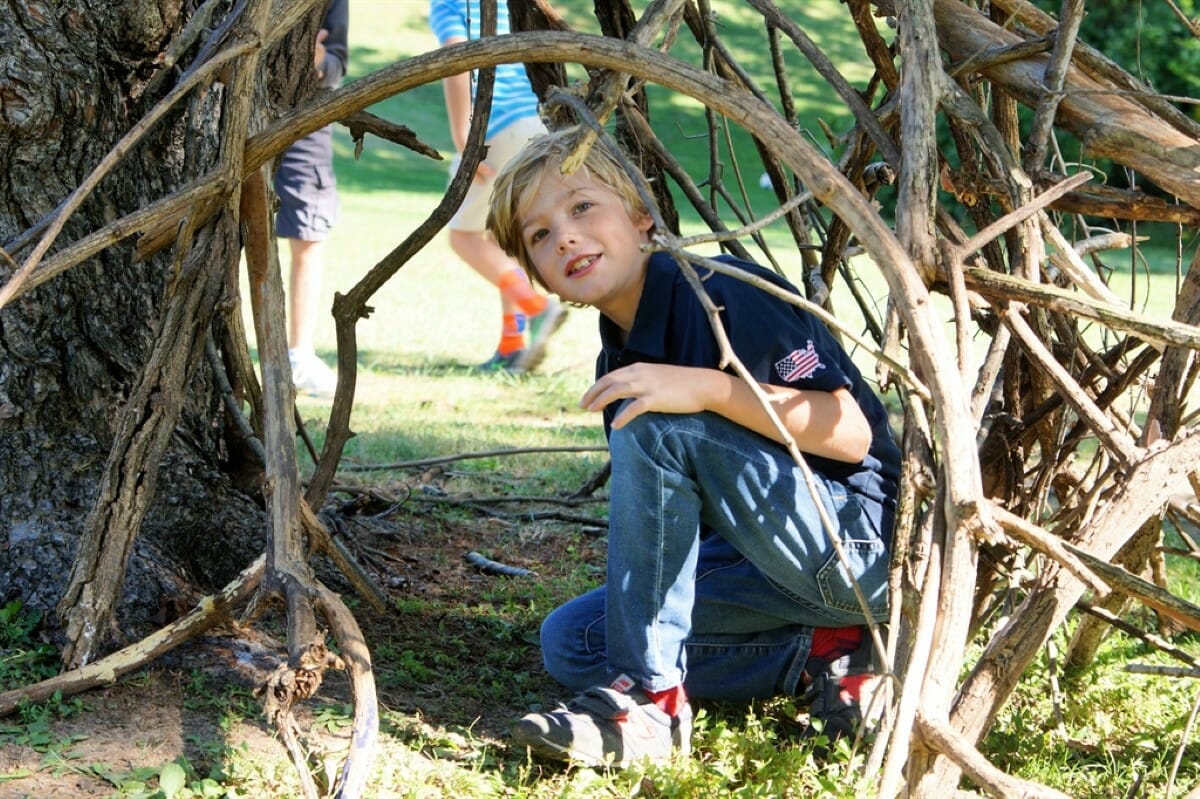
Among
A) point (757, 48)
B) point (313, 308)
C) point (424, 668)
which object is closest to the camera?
point (424, 668)

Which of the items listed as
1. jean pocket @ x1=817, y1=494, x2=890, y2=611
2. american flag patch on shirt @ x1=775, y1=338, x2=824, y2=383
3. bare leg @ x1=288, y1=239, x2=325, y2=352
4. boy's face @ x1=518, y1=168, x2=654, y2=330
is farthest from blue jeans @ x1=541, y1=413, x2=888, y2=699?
bare leg @ x1=288, y1=239, x2=325, y2=352

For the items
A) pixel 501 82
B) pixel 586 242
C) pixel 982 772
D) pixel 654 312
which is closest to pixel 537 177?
pixel 586 242

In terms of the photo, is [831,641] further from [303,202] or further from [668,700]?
[303,202]

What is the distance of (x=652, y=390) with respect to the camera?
2.02m

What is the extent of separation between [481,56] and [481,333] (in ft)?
16.1

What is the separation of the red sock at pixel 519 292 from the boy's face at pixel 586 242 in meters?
3.31

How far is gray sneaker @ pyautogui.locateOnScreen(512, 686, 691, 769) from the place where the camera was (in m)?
2.04

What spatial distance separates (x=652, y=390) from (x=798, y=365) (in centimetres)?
25

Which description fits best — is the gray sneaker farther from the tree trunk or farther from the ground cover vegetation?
the tree trunk

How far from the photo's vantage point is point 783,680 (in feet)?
7.72

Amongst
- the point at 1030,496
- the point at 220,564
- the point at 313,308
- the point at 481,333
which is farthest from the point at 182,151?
the point at 481,333

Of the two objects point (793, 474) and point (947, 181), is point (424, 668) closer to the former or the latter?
point (793, 474)

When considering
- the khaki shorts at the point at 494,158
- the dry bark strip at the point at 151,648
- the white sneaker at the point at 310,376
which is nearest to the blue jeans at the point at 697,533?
the dry bark strip at the point at 151,648

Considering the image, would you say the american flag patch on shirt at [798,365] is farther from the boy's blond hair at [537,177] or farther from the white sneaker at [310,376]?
the white sneaker at [310,376]
